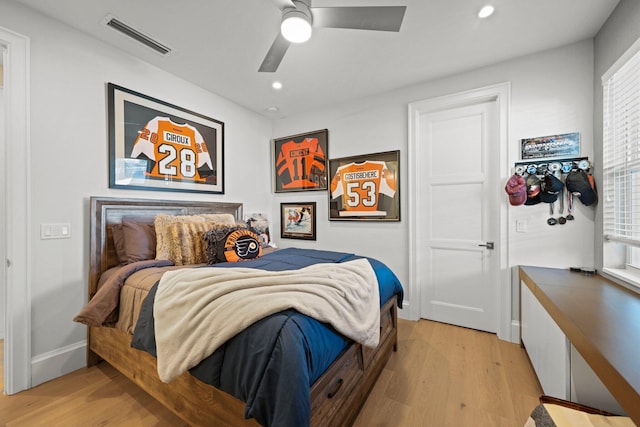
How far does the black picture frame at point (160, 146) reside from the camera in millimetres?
2264

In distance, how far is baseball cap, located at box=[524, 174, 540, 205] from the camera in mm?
2236

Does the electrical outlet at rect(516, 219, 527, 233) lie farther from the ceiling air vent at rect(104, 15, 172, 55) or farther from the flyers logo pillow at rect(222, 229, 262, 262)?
the ceiling air vent at rect(104, 15, 172, 55)

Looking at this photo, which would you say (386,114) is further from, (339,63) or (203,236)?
(203,236)

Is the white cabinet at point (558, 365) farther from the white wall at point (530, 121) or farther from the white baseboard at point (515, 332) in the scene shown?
the white wall at point (530, 121)

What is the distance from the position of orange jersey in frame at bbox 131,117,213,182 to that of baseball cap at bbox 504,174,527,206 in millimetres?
3222

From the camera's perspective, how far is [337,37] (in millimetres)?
2094

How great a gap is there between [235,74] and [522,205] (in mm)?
3194

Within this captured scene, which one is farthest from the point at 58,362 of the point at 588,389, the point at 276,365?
the point at 588,389

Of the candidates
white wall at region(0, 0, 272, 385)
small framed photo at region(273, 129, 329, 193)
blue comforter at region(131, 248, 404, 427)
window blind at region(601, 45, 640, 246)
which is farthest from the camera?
small framed photo at region(273, 129, 329, 193)

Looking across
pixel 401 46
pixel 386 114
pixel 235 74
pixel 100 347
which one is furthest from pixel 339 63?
pixel 100 347

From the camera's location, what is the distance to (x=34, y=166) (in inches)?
72.1

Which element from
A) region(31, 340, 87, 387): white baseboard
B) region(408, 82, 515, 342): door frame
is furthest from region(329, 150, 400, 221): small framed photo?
region(31, 340, 87, 387): white baseboard

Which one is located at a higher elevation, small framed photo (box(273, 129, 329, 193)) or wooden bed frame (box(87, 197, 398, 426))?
small framed photo (box(273, 129, 329, 193))

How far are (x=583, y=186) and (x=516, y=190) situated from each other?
43 centimetres
